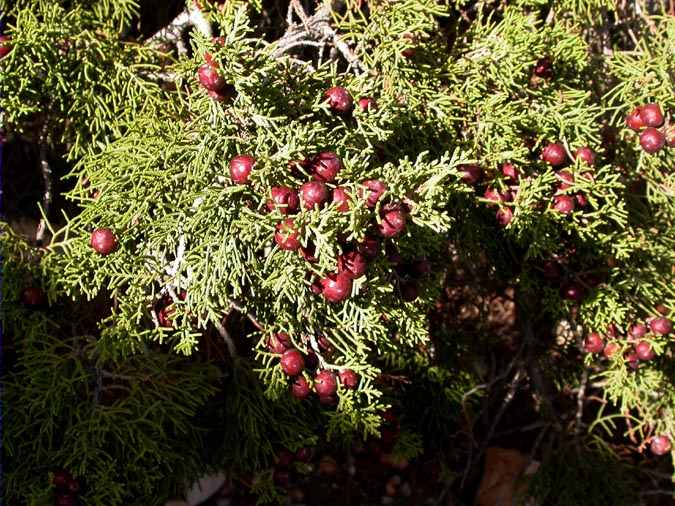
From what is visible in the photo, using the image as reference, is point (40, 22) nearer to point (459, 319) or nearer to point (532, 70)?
point (532, 70)

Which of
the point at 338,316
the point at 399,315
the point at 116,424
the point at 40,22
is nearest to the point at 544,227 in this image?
the point at 399,315

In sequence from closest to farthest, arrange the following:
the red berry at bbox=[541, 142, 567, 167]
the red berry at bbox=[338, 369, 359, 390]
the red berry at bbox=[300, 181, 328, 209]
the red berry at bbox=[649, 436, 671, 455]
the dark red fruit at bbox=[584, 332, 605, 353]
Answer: the red berry at bbox=[300, 181, 328, 209] → the red berry at bbox=[338, 369, 359, 390] → the red berry at bbox=[541, 142, 567, 167] → the dark red fruit at bbox=[584, 332, 605, 353] → the red berry at bbox=[649, 436, 671, 455]

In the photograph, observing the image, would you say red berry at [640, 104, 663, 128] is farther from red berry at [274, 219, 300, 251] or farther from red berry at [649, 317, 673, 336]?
red berry at [274, 219, 300, 251]

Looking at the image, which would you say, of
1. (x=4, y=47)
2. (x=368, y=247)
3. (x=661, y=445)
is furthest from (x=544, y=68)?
(x=4, y=47)

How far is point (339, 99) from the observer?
4.69ft

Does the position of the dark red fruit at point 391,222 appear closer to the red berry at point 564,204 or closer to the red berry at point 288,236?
the red berry at point 288,236

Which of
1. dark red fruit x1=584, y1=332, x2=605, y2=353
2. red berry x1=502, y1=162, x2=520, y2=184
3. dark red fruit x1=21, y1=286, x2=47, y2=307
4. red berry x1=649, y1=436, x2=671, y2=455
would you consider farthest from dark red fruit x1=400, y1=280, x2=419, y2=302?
red berry x1=649, y1=436, x2=671, y2=455

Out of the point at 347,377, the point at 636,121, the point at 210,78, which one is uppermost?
the point at 210,78

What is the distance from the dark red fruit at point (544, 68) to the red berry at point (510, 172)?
277mm

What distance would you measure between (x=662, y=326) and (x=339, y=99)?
925mm

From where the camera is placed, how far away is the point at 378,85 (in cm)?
160

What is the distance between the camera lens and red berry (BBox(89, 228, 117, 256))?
4.78 feet

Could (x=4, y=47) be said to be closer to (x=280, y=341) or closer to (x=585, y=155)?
(x=280, y=341)

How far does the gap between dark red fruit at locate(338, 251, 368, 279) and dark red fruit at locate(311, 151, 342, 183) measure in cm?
13
